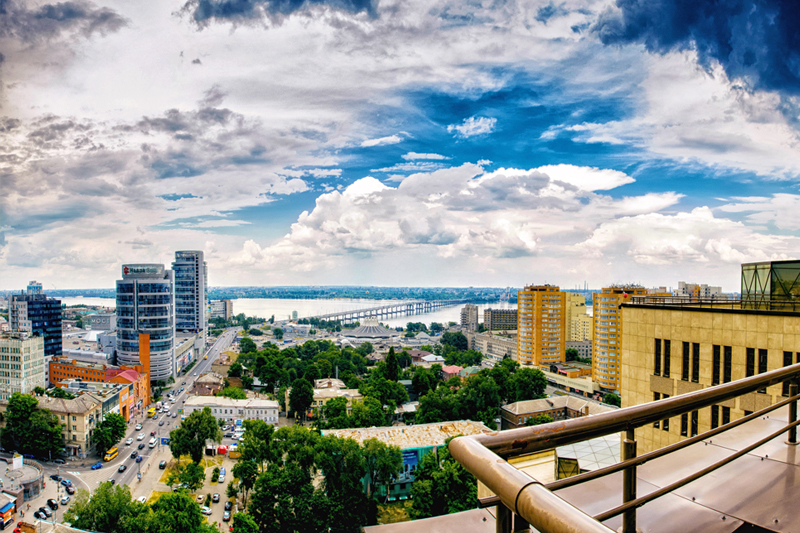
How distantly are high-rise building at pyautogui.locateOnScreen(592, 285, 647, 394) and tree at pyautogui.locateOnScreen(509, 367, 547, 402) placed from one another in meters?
3.18

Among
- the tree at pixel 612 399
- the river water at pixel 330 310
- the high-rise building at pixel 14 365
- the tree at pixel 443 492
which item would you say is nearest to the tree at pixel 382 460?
the tree at pixel 443 492

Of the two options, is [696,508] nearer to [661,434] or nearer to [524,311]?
[661,434]

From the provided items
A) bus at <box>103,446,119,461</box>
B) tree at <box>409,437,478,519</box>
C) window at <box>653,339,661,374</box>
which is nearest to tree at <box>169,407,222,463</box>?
bus at <box>103,446,119,461</box>

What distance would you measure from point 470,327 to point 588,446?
130ft

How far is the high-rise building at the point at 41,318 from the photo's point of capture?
25.7 meters

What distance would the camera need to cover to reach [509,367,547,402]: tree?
18.4 m

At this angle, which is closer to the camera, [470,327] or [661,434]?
[661,434]

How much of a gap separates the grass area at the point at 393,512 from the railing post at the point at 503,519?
11.1 metres

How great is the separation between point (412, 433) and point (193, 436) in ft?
19.7

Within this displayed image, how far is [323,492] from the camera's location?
9750 mm

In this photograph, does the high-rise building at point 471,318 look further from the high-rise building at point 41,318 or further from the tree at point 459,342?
the high-rise building at point 41,318

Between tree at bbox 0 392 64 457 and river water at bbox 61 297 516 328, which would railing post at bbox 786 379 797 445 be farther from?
river water at bbox 61 297 516 328

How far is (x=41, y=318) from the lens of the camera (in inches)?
1026

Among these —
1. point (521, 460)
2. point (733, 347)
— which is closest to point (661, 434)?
point (733, 347)
